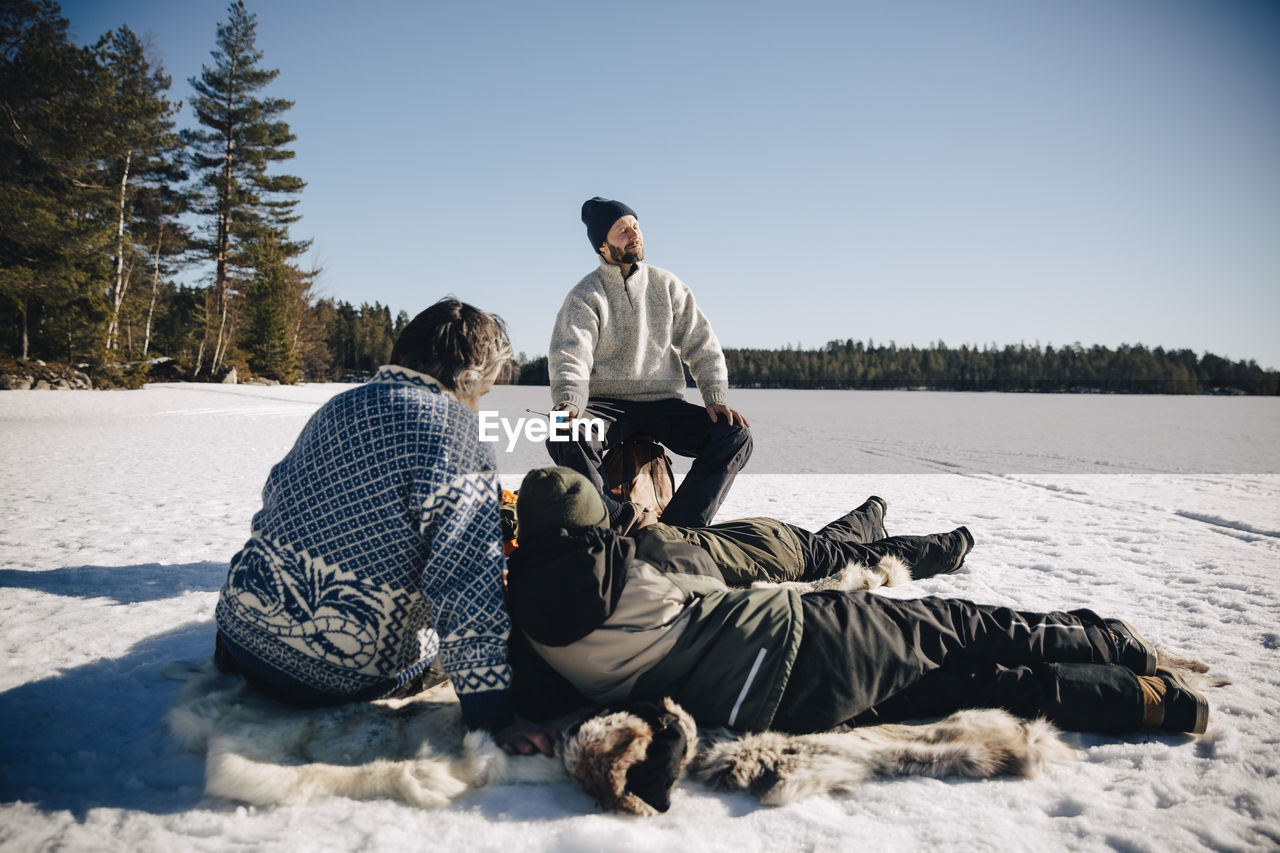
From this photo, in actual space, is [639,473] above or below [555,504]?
below

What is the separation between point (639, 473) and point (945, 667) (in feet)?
6.90

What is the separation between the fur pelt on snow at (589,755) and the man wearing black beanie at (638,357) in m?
1.95

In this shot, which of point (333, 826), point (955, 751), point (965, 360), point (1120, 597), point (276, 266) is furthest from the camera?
point (965, 360)

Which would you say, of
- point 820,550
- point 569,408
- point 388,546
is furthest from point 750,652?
point 569,408

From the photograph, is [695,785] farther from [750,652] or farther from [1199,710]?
[1199,710]

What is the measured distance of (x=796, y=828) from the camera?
1.38 metres

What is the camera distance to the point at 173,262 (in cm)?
3012

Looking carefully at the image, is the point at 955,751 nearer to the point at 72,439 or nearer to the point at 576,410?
the point at 576,410

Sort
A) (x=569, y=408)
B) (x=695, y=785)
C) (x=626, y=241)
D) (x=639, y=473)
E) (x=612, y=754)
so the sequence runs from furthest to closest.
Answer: (x=626, y=241), (x=639, y=473), (x=569, y=408), (x=695, y=785), (x=612, y=754)

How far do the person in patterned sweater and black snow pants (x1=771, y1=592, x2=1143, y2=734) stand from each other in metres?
0.71

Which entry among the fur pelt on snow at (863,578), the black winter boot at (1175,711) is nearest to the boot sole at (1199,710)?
the black winter boot at (1175,711)

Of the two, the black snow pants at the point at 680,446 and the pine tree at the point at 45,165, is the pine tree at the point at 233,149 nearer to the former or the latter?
the pine tree at the point at 45,165

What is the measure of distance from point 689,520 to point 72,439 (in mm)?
8742

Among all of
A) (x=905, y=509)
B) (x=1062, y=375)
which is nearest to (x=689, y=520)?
(x=905, y=509)
